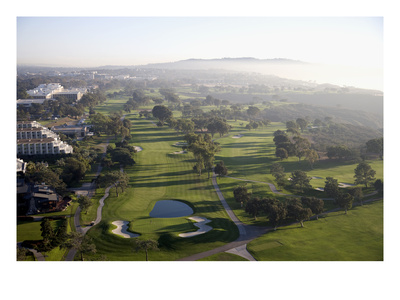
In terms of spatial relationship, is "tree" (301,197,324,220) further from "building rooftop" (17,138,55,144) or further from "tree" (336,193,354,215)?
"building rooftop" (17,138,55,144)

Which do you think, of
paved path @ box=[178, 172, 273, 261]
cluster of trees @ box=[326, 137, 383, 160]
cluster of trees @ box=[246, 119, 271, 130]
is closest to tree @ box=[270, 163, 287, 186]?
paved path @ box=[178, 172, 273, 261]

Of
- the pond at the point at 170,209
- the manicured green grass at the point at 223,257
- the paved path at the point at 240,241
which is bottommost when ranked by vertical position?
the manicured green grass at the point at 223,257

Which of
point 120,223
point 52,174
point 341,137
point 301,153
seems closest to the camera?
point 120,223

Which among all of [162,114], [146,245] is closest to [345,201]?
[146,245]

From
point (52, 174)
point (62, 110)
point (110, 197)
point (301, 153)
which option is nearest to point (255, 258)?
point (110, 197)

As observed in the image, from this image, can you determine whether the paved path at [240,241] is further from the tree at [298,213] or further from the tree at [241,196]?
the tree at [298,213]

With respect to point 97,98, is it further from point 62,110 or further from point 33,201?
point 33,201

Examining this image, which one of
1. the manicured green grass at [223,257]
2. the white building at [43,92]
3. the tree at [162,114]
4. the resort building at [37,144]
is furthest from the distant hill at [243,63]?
the manicured green grass at [223,257]
